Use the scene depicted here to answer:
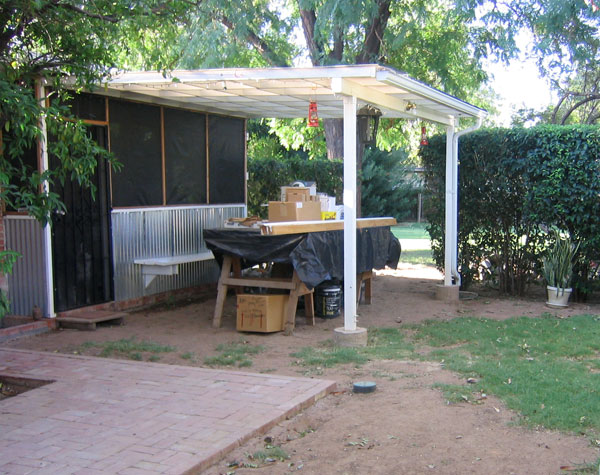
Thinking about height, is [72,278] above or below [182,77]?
below

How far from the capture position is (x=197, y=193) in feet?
34.6

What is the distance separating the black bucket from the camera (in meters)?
8.77

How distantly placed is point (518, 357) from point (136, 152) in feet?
18.7

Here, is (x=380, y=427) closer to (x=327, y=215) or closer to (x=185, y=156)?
(x=327, y=215)

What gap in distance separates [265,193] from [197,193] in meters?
2.59

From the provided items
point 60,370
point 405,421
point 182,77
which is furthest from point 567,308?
point 60,370

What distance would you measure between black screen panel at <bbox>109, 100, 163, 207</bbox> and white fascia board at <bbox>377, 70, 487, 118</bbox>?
3.86m

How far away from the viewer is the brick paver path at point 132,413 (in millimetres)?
3924

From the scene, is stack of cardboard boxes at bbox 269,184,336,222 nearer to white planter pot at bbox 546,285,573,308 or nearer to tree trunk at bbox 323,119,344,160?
white planter pot at bbox 546,285,573,308

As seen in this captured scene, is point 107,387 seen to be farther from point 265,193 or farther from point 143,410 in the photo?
point 265,193

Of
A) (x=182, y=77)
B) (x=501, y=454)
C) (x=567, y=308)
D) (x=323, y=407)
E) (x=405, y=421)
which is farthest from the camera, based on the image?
(x=567, y=308)

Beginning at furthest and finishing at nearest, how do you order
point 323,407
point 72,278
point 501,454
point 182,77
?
point 72,278 < point 182,77 < point 323,407 < point 501,454

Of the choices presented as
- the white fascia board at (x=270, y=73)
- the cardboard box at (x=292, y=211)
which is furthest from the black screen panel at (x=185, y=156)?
the white fascia board at (x=270, y=73)

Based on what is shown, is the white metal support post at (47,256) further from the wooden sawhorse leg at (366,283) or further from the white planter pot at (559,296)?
the white planter pot at (559,296)
